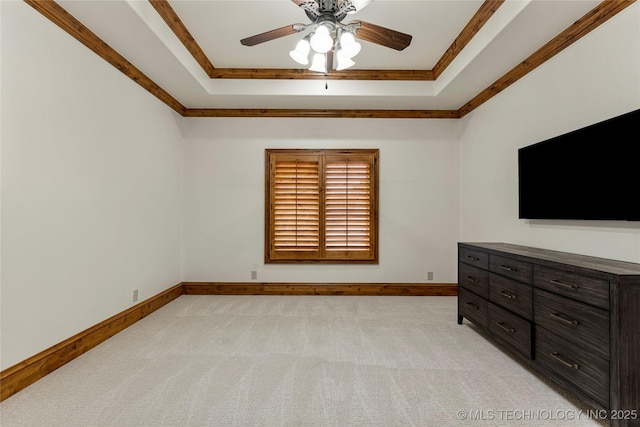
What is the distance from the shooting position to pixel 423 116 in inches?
177

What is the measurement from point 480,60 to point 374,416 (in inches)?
130

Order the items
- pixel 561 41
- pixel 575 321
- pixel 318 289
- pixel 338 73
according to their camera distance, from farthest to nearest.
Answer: pixel 318 289
pixel 338 73
pixel 561 41
pixel 575 321

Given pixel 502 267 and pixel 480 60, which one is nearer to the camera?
pixel 502 267

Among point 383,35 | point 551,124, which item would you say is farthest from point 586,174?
point 383,35

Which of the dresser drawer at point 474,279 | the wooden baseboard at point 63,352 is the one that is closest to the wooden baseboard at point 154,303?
the wooden baseboard at point 63,352

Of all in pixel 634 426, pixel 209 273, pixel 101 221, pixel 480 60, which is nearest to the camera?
pixel 634 426

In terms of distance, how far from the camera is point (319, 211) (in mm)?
4445

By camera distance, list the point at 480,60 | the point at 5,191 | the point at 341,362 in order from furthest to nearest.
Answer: the point at 480,60 < the point at 341,362 < the point at 5,191

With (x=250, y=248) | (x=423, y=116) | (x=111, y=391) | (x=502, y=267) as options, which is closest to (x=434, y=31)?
(x=423, y=116)

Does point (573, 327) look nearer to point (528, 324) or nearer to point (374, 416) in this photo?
point (528, 324)

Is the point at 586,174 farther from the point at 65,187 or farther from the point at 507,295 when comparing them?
the point at 65,187

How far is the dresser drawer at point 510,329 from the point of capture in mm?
2227

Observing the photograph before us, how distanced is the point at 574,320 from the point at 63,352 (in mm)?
3643

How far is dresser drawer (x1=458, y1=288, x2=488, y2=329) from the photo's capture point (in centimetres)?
281
